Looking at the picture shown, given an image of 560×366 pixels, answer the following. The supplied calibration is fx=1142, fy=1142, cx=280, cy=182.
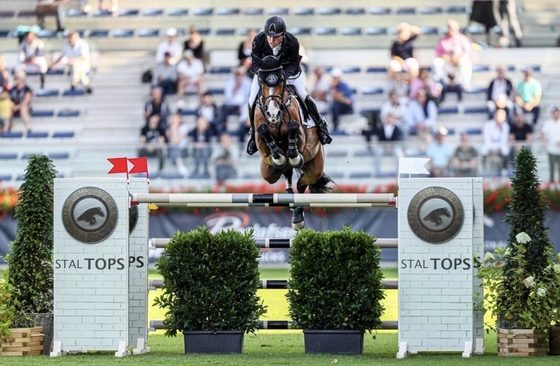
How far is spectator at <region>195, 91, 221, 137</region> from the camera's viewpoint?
21008mm

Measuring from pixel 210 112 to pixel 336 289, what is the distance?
43.6ft

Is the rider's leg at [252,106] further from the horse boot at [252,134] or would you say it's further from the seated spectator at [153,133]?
the seated spectator at [153,133]

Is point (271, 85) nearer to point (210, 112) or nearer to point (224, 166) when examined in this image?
point (224, 166)

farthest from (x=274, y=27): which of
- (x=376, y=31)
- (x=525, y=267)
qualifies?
(x=376, y=31)

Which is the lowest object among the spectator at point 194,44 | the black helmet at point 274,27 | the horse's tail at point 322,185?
the horse's tail at point 322,185

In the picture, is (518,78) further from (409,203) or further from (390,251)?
(409,203)

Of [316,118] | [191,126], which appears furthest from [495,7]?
[316,118]

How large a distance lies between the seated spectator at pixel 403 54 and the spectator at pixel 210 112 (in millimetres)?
3573

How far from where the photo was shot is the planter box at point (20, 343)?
843cm

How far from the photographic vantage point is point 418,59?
23766mm

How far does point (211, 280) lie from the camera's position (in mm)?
8469

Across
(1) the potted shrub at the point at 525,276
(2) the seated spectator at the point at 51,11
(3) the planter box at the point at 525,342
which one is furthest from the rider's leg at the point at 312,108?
(2) the seated spectator at the point at 51,11

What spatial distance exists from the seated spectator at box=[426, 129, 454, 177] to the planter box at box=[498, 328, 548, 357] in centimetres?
933

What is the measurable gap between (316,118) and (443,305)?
2.63 meters
